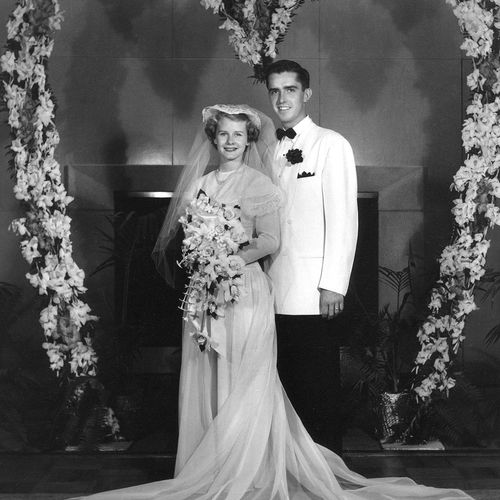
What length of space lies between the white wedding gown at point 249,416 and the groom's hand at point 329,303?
9.6 inches

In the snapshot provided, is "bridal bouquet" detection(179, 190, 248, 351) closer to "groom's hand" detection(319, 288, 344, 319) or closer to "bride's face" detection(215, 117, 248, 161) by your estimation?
"bride's face" detection(215, 117, 248, 161)

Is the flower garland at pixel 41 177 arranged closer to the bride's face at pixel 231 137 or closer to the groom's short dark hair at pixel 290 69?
the bride's face at pixel 231 137

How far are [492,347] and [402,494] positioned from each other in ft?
9.97

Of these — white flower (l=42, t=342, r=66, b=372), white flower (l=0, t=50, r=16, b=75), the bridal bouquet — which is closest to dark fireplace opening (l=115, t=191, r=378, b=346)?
white flower (l=42, t=342, r=66, b=372)

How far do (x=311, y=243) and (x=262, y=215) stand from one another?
28 cm

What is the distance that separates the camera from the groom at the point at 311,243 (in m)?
4.18

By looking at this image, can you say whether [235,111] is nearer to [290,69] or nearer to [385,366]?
[290,69]

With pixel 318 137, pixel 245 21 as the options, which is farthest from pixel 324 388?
pixel 245 21

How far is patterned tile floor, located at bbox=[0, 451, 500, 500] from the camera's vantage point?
437cm

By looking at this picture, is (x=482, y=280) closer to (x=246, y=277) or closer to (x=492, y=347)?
(x=492, y=347)

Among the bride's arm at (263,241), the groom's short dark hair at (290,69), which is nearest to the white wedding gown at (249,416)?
the bride's arm at (263,241)

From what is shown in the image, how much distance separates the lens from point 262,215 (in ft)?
13.5

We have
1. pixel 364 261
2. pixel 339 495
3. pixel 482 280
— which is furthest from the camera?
pixel 364 261

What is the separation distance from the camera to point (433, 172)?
22.7 feet
